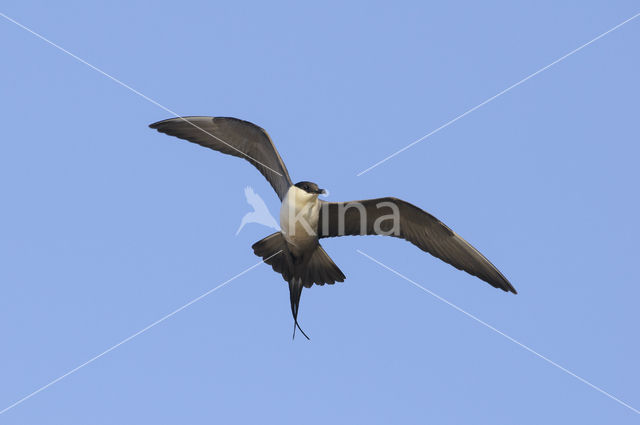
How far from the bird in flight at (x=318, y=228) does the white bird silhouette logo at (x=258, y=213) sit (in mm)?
201

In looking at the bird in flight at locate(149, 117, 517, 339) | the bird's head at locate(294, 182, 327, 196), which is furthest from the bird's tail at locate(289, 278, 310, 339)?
the bird's head at locate(294, 182, 327, 196)

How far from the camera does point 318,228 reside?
447 inches

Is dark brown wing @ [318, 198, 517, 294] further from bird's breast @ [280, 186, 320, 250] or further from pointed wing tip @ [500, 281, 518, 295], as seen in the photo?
bird's breast @ [280, 186, 320, 250]

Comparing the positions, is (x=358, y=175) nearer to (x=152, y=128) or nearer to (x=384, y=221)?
(x=384, y=221)

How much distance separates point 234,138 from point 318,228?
6.39 ft

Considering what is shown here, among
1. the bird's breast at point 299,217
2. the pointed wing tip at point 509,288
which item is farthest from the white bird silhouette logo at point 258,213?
the pointed wing tip at point 509,288

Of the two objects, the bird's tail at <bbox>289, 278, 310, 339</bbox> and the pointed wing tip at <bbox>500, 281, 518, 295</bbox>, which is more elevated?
the bird's tail at <bbox>289, 278, 310, 339</bbox>

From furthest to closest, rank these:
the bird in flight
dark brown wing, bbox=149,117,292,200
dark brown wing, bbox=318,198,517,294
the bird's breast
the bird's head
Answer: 1. dark brown wing, bbox=149,117,292,200
2. dark brown wing, bbox=318,198,517,294
3. the bird in flight
4. the bird's breast
5. the bird's head

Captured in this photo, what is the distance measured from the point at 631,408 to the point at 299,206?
4834 mm

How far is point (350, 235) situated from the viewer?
11.6 metres

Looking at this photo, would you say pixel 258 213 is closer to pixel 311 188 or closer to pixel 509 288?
pixel 311 188

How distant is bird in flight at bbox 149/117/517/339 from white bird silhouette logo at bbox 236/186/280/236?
0.66ft

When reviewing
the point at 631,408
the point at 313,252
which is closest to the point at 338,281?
the point at 313,252

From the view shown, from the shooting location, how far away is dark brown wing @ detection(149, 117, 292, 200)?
11.7 metres
